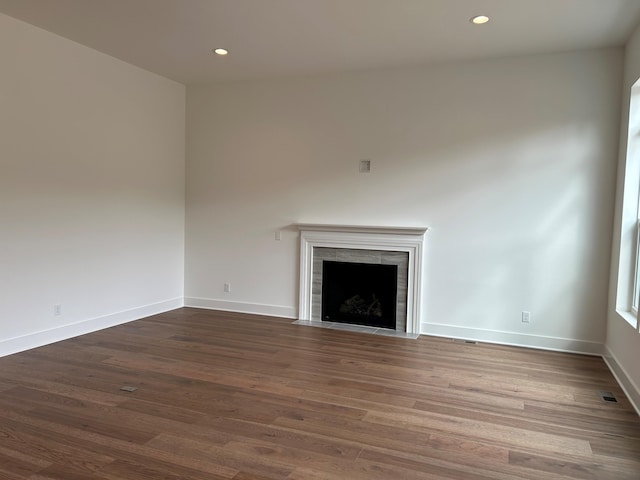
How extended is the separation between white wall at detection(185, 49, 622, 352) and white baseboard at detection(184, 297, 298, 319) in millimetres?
A: 19

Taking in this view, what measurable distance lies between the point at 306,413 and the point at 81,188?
10.8ft

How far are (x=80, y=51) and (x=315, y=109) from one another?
250 cm

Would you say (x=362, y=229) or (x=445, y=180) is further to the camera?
(x=362, y=229)

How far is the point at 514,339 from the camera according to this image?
479 centimetres

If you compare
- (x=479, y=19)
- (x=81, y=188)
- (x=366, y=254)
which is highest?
(x=479, y=19)

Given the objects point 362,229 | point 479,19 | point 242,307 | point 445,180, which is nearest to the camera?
point 479,19

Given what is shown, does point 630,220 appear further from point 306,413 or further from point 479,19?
point 306,413

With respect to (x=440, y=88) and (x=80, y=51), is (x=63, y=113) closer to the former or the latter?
(x=80, y=51)

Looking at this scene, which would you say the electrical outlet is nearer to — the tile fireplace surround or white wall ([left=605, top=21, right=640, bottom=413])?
the tile fireplace surround

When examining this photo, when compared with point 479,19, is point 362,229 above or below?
below

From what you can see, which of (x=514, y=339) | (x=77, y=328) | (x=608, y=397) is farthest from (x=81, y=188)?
(x=608, y=397)

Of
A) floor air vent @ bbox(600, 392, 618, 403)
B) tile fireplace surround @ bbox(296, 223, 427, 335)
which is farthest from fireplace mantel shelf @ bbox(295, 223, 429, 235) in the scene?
floor air vent @ bbox(600, 392, 618, 403)

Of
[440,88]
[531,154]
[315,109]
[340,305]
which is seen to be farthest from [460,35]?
[340,305]

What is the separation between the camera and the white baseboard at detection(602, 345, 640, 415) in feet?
10.6
